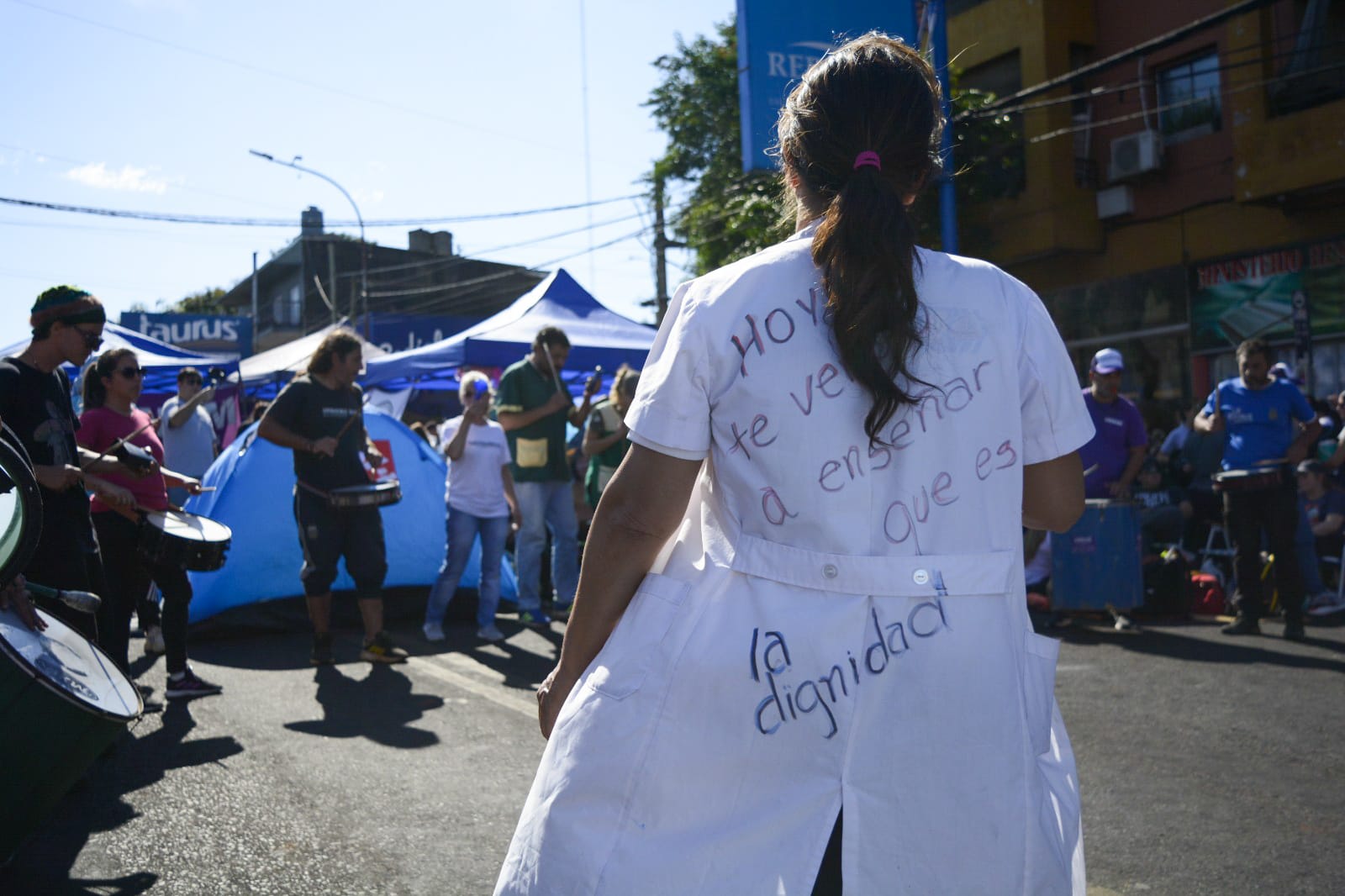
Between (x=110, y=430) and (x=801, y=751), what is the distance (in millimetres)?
5619

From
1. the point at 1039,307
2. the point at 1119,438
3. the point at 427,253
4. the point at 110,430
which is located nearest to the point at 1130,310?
the point at 1119,438

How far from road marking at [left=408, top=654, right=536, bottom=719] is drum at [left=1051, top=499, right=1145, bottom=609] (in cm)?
404

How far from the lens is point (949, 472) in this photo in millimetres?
1589

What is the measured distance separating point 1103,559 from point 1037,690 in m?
7.05

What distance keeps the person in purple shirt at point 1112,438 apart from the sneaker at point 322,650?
5.24 meters

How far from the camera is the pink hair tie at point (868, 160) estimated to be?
1659 mm

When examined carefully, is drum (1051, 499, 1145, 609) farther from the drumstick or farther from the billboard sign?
the billboard sign

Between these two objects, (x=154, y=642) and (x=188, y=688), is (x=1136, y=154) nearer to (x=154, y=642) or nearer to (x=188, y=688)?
(x=154, y=642)

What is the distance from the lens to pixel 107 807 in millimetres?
4363

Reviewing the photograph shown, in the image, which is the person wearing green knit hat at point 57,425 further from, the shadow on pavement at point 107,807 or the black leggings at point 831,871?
the black leggings at point 831,871

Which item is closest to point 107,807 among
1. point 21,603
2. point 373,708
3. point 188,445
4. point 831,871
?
point 21,603

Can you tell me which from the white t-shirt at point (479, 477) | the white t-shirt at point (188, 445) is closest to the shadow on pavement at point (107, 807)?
the white t-shirt at point (479, 477)

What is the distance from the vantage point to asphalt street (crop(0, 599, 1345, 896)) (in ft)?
12.0

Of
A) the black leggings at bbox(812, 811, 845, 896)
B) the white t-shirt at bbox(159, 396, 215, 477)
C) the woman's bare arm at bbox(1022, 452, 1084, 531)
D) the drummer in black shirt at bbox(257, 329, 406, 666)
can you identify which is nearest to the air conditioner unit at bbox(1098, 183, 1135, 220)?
the white t-shirt at bbox(159, 396, 215, 477)
